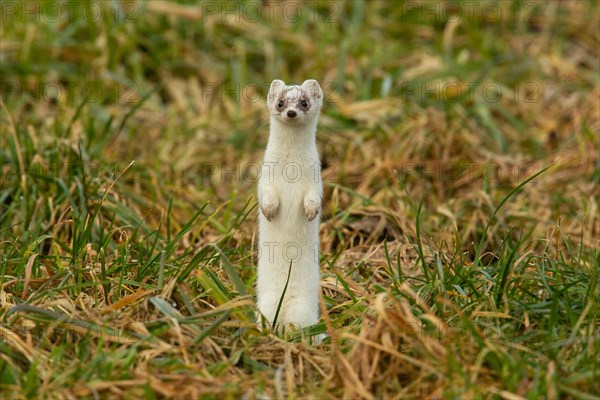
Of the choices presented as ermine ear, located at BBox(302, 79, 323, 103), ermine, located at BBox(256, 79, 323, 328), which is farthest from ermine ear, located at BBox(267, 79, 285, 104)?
ermine ear, located at BBox(302, 79, 323, 103)

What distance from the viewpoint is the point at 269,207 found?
5527 millimetres

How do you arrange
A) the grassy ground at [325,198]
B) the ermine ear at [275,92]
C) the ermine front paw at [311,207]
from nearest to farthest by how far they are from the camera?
the grassy ground at [325,198] < the ermine front paw at [311,207] < the ermine ear at [275,92]

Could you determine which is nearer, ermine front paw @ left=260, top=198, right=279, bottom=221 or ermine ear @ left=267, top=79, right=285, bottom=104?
ermine front paw @ left=260, top=198, right=279, bottom=221

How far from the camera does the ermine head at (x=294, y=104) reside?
548 centimetres

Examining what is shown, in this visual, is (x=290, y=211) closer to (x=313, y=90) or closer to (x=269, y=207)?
(x=269, y=207)

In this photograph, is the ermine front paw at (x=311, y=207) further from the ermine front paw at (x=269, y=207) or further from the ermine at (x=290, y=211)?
the ermine front paw at (x=269, y=207)

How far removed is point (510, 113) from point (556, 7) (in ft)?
7.27

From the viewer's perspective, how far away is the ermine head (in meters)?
5.48

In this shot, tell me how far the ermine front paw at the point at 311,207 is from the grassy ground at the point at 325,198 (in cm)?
41

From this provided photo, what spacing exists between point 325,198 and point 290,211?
247cm

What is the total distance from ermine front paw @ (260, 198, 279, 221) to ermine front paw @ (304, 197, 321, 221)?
18cm

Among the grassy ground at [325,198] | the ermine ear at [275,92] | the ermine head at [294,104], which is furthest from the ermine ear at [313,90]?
the grassy ground at [325,198]

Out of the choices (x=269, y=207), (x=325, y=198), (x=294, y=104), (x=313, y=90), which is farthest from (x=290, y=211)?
(x=325, y=198)

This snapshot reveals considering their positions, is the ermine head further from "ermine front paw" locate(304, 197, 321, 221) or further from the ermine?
"ermine front paw" locate(304, 197, 321, 221)
